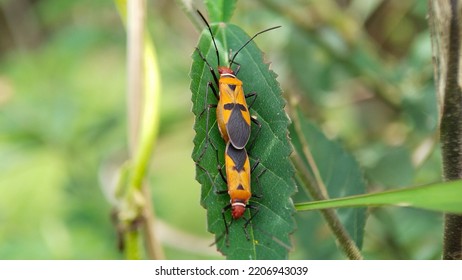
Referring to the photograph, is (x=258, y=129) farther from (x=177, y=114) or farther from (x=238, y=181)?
(x=177, y=114)

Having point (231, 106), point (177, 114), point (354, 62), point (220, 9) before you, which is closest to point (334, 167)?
point (231, 106)

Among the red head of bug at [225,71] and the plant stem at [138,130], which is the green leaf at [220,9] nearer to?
the red head of bug at [225,71]

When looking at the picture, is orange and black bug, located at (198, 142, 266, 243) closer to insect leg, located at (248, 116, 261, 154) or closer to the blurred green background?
insect leg, located at (248, 116, 261, 154)

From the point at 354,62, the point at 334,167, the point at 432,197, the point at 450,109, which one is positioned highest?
the point at 354,62

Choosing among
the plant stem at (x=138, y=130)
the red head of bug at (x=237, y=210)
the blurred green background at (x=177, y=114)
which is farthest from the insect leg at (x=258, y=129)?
the blurred green background at (x=177, y=114)

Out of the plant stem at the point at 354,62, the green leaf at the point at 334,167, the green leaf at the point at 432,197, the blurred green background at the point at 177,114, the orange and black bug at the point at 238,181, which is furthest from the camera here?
the plant stem at the point at 354,62

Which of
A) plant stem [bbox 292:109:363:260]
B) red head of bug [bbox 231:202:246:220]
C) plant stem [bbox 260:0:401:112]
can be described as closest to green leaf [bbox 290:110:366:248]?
plant stem [bbox 292:109:363:260]

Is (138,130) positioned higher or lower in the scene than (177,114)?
lower
